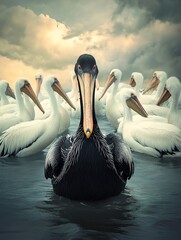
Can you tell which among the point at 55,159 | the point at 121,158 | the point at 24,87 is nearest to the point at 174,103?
the point at 24,87

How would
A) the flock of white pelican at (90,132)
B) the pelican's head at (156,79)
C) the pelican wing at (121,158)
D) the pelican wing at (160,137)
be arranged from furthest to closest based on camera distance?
the pelican's head at (156,79)
the pelican wing at (160,137)
the pelican wing at (121,158)
the flock of white pelican at (90,132)

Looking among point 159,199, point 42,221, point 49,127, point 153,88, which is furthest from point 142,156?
point 153,88

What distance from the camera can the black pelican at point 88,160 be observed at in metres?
2.53

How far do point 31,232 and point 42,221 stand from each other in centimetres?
15

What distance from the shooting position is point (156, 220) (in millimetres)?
2461

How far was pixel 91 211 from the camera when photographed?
2.55 m

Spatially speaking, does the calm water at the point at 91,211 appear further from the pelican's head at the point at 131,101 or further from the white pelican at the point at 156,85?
the white pelican at the point at 156,85

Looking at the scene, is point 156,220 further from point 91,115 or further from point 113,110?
point 113,110

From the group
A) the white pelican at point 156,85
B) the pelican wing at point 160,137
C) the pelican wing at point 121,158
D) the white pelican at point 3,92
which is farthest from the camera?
the white pelican at point 156,85

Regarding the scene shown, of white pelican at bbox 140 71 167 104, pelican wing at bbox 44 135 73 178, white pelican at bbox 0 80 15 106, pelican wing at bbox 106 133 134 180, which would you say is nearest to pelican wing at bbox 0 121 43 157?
pelican wing at bbox 44 135 73 178

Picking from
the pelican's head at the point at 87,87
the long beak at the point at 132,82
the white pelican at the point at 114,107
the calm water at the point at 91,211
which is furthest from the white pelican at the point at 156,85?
the pelican's head at the point at 87,87

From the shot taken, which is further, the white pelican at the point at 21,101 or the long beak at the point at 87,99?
the white pelican at the point at 21,101

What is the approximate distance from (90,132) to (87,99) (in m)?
0.17

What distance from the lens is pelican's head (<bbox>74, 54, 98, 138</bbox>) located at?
2.43 m
